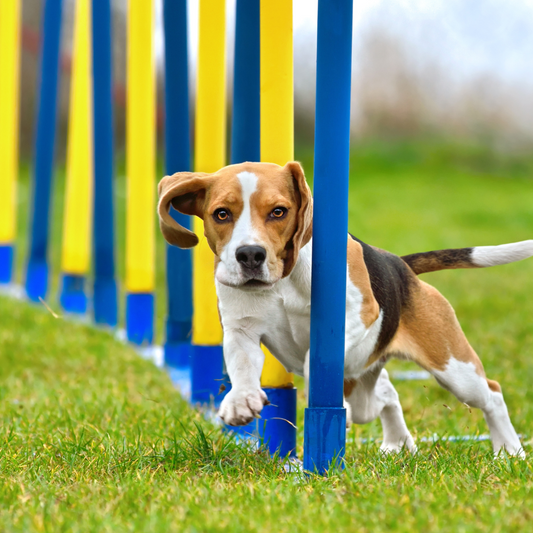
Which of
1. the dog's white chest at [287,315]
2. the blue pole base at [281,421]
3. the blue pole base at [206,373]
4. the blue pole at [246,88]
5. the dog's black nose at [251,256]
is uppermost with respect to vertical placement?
the blue pole at [246,88]

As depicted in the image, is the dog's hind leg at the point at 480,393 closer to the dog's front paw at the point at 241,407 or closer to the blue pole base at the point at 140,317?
the dog's front paw at the point at 241,407

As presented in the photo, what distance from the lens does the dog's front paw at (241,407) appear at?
264 cm

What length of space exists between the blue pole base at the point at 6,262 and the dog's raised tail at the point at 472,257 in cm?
684

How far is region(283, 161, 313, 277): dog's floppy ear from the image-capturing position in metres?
2.76

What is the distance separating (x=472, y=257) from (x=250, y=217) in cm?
118

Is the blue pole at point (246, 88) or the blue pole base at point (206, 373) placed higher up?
the blue pole at point (246, 88)

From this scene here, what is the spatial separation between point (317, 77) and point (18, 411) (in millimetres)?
2542

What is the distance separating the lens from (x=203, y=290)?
4.23 meters

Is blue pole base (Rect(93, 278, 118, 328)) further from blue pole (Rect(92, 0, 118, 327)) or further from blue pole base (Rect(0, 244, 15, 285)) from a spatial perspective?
blue pole base (Rect(0, 244, 15, 285))

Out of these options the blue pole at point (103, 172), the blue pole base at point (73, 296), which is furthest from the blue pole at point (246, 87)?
the blue pole base at point (73, 296)

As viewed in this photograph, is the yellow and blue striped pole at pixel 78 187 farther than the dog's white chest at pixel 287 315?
Yes

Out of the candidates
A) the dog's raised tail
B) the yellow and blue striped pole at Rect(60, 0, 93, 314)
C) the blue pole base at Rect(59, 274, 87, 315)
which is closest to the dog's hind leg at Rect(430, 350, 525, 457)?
the dog's raised tail

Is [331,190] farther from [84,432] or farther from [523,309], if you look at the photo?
[523,309]

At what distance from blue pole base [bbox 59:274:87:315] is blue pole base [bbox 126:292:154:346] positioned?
1746mm
